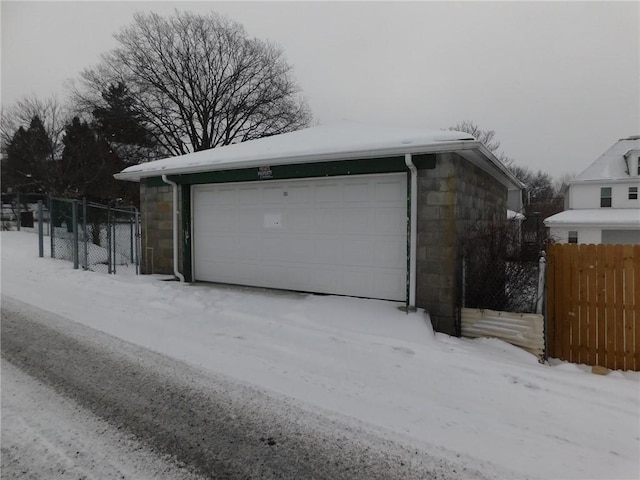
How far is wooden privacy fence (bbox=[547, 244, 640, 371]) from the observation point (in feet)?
16.8

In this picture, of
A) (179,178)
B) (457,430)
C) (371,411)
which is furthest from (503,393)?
(179,178)

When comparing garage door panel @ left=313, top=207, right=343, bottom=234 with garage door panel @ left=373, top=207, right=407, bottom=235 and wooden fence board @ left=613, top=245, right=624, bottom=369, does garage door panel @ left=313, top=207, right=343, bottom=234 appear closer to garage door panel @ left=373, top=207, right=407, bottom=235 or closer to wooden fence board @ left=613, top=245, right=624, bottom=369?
garage door panel @ left=373, top=207, right=407, bottom=235

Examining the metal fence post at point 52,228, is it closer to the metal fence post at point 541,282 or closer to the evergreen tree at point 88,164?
the evergreen tree at point 88,164

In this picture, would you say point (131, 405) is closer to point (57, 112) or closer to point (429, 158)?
point (429, 158)

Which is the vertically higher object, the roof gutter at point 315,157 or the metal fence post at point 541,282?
the roof gutter at point 315,157

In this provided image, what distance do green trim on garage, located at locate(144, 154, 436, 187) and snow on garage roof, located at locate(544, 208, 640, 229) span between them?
69.5 ft

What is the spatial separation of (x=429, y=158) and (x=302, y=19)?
1313 centimetres

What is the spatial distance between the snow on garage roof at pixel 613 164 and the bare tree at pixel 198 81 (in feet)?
65.8

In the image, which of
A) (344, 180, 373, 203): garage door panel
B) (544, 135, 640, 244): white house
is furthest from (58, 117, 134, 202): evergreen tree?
(544, 135, 640, 244): white house

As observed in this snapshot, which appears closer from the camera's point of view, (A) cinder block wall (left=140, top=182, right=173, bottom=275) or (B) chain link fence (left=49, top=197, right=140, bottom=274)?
(A) cinder block wall (left=140, top=182, right=173, bottom=275)

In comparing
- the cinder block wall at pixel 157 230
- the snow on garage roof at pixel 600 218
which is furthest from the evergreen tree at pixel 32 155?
the snow on garage roof at pixel 600 218

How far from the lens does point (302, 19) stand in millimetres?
16062

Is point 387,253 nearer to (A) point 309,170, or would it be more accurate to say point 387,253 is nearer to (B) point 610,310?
(A) point 309,170

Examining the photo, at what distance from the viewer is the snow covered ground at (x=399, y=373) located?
2.71m
